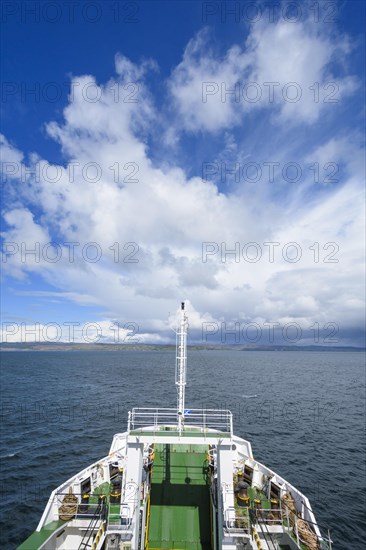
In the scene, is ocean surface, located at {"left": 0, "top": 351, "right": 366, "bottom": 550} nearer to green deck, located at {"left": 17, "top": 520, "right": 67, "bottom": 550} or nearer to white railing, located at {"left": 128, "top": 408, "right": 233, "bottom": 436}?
green deck, located at {"left": 17, "top": 520, "right": 67, "bottom": 550}

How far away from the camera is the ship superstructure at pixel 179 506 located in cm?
1373

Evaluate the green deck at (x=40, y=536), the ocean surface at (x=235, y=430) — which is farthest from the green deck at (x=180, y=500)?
the ocean surface at (x=235, y=430)

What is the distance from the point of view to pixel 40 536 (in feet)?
44.9

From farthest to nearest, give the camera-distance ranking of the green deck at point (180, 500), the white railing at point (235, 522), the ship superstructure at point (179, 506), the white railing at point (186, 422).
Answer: the white railing at point (186, 422) < the green deck at point (180, 500) < the ship superstructure at point (179, 506) < the white railing at point (235, 522)

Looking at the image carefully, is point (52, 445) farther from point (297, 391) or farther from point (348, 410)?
point (297, 391)

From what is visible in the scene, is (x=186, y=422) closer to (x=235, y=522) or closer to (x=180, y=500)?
(x=180, y=500)

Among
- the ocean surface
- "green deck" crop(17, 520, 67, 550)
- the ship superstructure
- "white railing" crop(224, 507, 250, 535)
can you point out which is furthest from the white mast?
the ocean surface

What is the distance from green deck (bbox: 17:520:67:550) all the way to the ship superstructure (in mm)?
39

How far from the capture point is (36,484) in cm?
2847

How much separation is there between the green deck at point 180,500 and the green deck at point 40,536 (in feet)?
15.1

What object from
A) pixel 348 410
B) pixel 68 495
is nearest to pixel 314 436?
pixel 348 410

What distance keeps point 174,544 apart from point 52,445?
95.0 feet

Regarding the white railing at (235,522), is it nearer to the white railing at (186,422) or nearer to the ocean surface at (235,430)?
the white railing at (186,422)

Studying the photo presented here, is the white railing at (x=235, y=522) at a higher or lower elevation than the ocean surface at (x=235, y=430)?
higher
